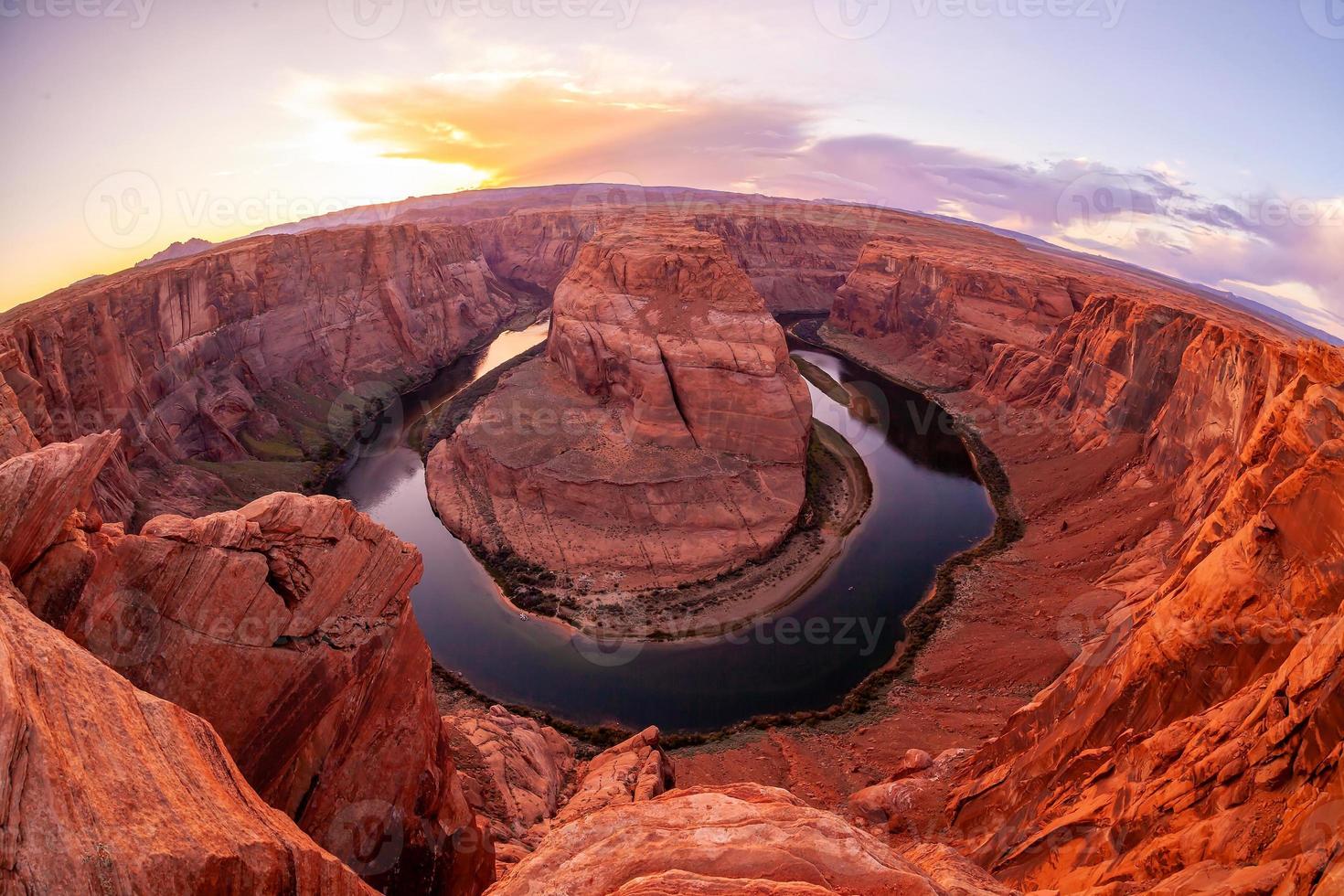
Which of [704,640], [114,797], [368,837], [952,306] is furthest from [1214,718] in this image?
[952,306]

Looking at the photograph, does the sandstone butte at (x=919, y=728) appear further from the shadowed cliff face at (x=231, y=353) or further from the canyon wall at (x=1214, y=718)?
the shadowed cliff face at (x=231, y=353)

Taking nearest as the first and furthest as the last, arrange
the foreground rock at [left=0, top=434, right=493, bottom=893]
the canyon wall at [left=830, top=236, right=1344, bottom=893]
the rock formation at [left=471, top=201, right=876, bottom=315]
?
the canyon wall at [left=830, top=236, right=1344, bottom=893] < the foreground rock at [left=0, top=434, right=493, bottom=893] < the rock formation at [left=471, top=201, right=876, bottom=315]

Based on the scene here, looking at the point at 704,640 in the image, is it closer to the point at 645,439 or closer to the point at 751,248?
the point at 645,439

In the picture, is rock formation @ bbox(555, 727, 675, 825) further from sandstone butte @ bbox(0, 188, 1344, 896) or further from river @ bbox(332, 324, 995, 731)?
river @ bbox(332, 324, 995, 731)

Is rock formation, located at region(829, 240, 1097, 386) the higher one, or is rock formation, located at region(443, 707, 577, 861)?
rock formation, located at region(829, 240, 1097, 386)

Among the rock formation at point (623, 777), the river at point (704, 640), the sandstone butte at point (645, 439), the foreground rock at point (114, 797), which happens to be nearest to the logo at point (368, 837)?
the foreground rock at point (114, 797)

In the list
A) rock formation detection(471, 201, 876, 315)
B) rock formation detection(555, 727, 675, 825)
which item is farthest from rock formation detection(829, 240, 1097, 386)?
rock formation detection(555, 727, 675, 825)
